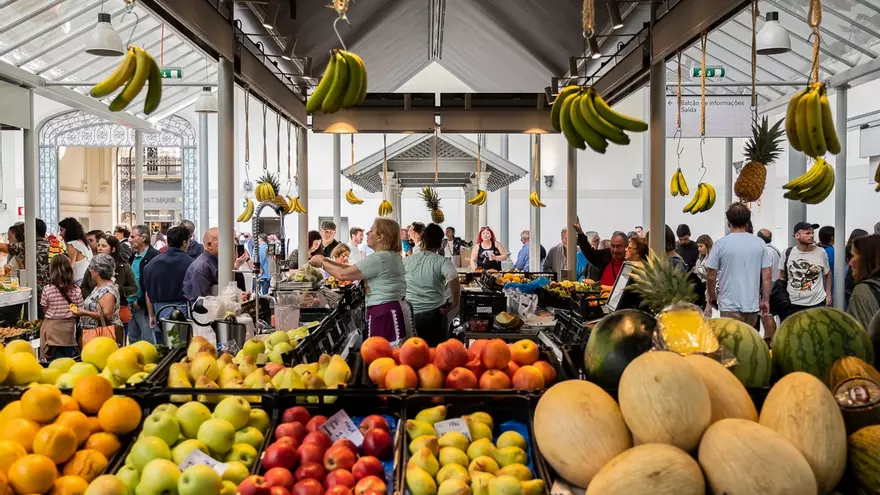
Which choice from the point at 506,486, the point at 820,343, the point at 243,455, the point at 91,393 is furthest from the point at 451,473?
the point at 820,343

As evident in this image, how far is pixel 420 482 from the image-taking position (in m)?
1.92

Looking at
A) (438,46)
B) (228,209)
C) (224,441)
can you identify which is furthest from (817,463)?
(438,46)

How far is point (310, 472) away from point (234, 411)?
0.33 metres

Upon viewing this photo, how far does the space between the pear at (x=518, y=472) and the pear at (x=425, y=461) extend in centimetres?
18

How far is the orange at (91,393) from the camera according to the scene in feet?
7.24

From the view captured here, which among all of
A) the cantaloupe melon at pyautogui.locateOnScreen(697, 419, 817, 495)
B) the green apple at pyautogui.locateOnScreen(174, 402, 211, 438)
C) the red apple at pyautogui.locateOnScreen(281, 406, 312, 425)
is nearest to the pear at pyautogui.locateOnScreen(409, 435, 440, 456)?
the red apple at pyautogui.locateOnScreen(281, 406, 312, 425)

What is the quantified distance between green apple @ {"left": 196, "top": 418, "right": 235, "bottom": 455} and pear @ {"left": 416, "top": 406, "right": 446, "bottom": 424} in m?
0.57

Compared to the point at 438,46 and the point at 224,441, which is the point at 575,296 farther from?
the point at 438,46

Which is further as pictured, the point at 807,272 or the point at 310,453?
the point at 807,272

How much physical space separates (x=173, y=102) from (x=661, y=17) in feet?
46.0

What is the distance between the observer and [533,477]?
2.01m

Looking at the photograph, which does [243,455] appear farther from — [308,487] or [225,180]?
[225,180]

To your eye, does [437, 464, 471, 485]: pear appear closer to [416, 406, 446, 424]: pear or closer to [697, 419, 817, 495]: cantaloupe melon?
[416, 406, 446, 424]: pear

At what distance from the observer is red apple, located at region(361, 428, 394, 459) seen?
211 centimetres
